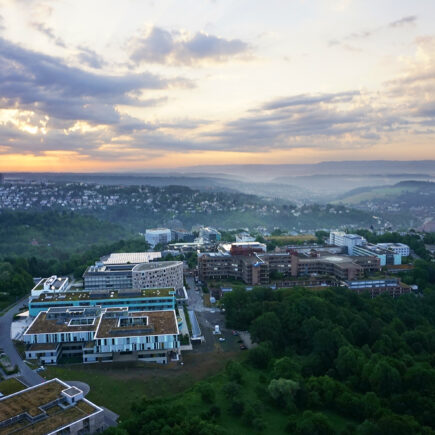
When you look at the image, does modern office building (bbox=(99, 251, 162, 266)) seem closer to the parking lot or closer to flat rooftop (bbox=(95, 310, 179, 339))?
the parking lot

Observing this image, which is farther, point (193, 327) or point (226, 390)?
point (193, 327)

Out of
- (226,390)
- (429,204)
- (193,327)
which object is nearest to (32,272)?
(193,327)

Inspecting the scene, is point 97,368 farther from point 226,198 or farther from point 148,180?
point 148,180


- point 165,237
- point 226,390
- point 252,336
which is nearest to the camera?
point 226,390

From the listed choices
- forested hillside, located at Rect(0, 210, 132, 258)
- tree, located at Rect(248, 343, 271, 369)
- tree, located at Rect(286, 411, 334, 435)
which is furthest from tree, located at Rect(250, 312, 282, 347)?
forested hillside, located at Rect(0, 210, 132, 258)

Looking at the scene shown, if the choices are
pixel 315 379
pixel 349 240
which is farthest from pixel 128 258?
pixel 315 379
